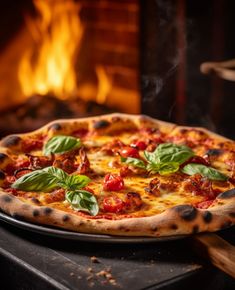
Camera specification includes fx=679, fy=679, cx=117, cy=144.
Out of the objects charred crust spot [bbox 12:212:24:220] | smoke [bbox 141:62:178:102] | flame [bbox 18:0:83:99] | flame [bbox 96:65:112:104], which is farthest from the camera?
flame [bbox 96:65:112:104]

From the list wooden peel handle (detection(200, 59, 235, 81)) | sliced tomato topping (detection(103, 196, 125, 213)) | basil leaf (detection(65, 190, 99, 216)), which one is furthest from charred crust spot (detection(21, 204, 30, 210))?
wooden peel handle (detection(200, 59, 235, 81))

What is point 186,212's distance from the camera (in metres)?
2.03

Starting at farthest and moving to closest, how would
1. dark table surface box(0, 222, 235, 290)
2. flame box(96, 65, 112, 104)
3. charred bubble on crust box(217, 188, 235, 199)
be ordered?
flame box(96, 65, 112, 104), charred bubble on crust box(217, 188, 235, 199), dark table surface box(0, 222, 235, 290)

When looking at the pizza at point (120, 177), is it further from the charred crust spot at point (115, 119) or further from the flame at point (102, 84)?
the flame at point (102, 84)

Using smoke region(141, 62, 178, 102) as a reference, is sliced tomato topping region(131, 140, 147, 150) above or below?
above

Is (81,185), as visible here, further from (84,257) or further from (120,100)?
(120,100)

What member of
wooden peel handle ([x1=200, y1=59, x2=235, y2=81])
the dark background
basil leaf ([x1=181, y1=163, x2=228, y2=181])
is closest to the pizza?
basil leaf ([x1=181, y1=163, x2=228, y2=181])

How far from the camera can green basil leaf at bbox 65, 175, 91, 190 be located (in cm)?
226

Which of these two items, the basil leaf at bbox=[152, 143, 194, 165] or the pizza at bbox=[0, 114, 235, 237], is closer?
the pizza at bbox=[0, 114, 235, 237]

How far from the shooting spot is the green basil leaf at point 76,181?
7.43 feet

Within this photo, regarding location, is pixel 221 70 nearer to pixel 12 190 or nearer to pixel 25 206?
pixel 12 190

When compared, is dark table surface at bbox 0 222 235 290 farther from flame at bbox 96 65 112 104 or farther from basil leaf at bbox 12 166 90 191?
flame at bbox 96 65 112 104

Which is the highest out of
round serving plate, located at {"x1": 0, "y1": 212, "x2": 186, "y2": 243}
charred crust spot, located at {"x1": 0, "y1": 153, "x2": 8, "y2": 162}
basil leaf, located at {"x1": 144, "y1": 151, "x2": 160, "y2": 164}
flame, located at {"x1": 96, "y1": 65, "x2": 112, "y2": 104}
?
basil leaf, located at {"x1": 144, "y1": 151, "x2": 160, "y2": 164}

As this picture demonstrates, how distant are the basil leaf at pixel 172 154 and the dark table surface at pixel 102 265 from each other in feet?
1.36
